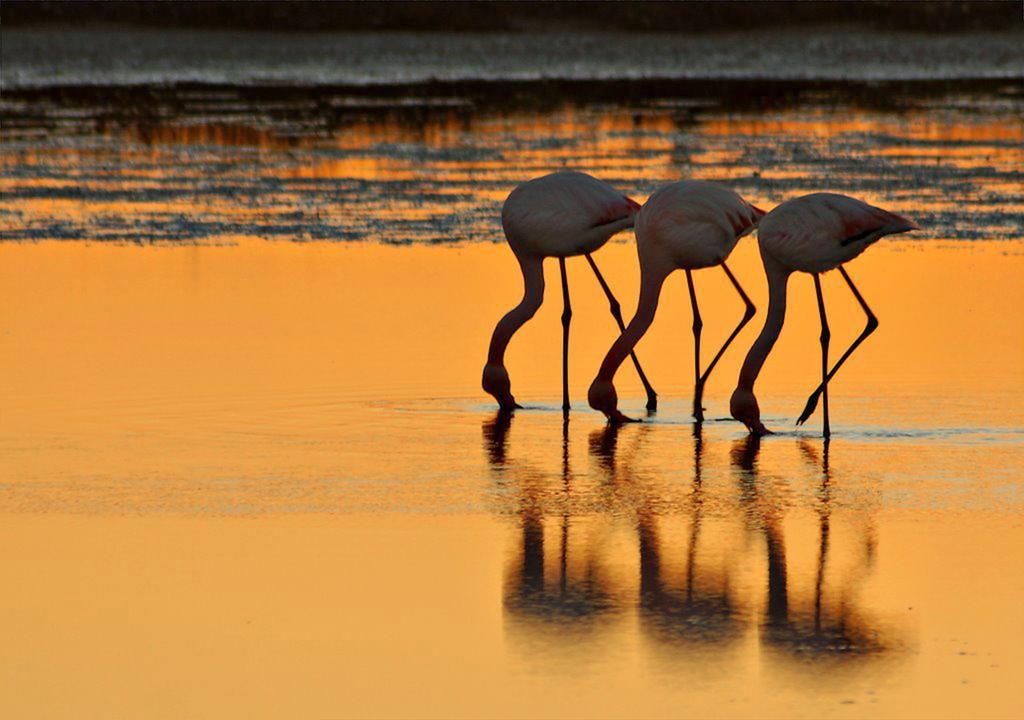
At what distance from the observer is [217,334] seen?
1152cm

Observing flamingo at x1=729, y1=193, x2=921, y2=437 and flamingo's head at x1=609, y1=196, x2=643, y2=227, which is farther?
flamingo's head at x1=609, y1=196, x2=643, y2=227

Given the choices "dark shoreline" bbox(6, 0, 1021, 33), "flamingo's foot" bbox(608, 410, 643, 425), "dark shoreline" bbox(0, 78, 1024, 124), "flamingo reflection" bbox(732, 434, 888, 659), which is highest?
"dark shoreline" bbox(6, 0, 1021, 33)

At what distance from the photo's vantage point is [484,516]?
7.44m

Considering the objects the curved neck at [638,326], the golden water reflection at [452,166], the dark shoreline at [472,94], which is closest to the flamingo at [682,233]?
the curved neck at [638,326]

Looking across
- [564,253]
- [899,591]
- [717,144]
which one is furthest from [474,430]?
[717,144]

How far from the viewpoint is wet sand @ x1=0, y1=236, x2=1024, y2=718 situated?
5.53m

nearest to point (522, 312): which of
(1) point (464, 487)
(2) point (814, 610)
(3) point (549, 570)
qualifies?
(1) point (464, 487)

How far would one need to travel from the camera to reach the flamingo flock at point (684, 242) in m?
9.20

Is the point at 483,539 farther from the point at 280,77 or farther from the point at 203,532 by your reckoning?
the point at 280,77

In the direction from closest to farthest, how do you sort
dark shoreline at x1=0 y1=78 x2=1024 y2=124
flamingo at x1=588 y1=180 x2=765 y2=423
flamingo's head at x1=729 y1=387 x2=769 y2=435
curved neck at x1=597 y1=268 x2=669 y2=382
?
flamingo's head at x1=729 y1=387 x2=769 y2=435 < curved neck at x1=597 y1=268 x2=669 y2=382 < flamingo at x1=588 y1=180 x2=765 y2=423 < dark shoreline at x1=0 y1=78 x2=1024 y2=124

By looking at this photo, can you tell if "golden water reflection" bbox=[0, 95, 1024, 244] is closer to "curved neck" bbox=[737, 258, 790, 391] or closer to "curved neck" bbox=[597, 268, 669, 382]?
"curved neck" bbox=[597, 268, 669, 382]

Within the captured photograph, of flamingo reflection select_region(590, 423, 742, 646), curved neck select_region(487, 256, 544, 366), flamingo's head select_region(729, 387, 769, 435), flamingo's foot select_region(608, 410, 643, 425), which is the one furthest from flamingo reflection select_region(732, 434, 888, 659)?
curved neck select_region(487, 256, 544, 366)

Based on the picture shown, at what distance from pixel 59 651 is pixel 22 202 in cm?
1314

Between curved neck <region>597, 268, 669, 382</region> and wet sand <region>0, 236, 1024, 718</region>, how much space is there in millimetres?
290
